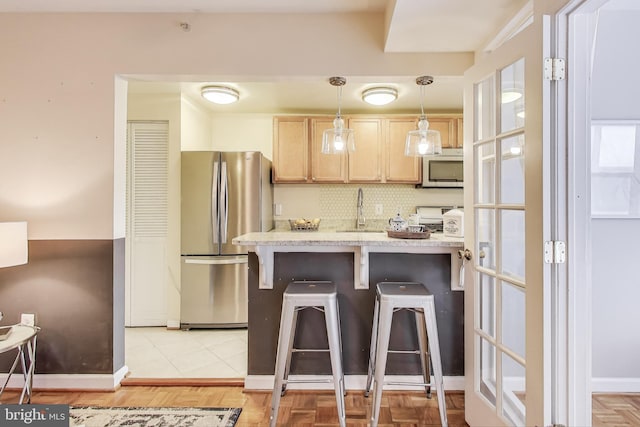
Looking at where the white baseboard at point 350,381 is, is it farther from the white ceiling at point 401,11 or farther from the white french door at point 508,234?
the white ceiling at point 401,11

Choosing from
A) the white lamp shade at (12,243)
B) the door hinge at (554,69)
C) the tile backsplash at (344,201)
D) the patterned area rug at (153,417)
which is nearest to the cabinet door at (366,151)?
the tile backsplash at (344,201)

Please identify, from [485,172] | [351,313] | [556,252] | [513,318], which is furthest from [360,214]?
[556,252]

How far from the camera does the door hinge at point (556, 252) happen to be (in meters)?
1.31

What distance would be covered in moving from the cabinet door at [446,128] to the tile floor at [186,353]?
122 inches

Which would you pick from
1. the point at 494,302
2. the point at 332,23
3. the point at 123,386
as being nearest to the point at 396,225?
the point at 494,302

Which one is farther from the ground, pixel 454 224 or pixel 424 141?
pixel 424 141

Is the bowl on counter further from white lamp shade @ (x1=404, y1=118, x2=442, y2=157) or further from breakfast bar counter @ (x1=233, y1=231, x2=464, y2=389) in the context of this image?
white lamp shade @ (x1=404, y1=118, x2=442, y2=157)

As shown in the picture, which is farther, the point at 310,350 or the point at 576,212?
the point at 310,350

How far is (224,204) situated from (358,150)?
1.67m

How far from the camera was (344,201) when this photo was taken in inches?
164

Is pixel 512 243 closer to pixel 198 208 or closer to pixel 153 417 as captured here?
pixel 153 417

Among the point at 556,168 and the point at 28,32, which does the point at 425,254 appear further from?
the point at 28,32

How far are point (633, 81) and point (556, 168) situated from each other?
1597mm

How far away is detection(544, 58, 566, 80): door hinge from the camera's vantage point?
4.31 ft
